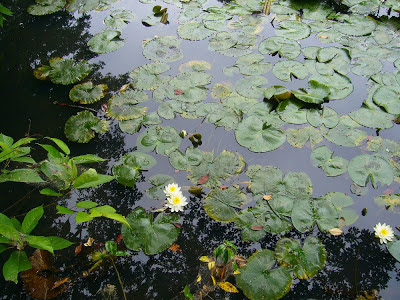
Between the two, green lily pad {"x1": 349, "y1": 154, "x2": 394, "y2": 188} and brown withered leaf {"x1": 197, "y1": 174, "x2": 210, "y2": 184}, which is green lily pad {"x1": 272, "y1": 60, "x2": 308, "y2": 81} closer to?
green lily pad {"x1": 349, "y1": 154, "x2": 394, "y2": 188}

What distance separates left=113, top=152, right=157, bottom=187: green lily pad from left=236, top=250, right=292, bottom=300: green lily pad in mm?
1084

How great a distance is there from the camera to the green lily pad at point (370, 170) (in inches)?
97.2

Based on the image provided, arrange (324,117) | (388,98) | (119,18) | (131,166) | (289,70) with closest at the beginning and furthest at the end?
1. (131,166)
2. (324,117)
3. (388,98)
4. (289,70)
5. (119,18)

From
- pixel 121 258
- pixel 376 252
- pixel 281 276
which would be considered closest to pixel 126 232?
pixel 121 258

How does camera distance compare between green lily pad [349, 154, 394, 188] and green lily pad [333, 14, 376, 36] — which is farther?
green lily pad [333, 14, 376, 36]

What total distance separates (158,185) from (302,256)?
45.8 inches

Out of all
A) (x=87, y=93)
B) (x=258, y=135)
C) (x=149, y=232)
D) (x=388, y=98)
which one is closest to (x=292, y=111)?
(x=258, y=135)

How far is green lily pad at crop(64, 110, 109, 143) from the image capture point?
285cm

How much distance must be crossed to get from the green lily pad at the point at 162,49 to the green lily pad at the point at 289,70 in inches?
43.3

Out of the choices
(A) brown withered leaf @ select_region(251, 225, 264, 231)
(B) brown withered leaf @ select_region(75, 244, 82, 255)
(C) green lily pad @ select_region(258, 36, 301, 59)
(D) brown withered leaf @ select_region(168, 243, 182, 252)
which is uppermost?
(C) green lily pad @ select_region(258, 36, 301, 59)

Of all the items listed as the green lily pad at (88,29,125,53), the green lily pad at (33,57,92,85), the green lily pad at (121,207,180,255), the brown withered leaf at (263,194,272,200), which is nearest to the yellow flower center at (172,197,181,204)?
the green lily pad at (121,207,180,255)

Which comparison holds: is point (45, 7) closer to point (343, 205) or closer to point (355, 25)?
point (355, 25)

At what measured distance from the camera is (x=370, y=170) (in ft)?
8.23

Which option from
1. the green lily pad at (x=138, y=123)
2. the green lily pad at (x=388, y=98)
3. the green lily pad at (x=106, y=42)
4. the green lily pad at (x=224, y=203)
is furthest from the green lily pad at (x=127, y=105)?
the green lily pad at (x=388, y=98)
